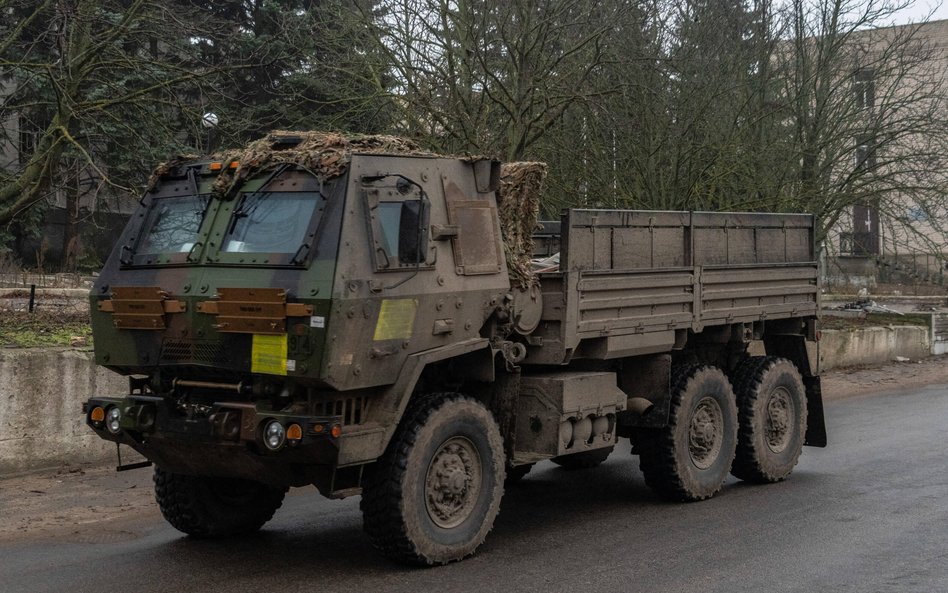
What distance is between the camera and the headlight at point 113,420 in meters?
6.97

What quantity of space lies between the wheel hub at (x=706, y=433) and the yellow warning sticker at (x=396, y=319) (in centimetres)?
330

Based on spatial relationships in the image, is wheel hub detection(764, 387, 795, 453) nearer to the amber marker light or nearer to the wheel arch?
the wheel arch

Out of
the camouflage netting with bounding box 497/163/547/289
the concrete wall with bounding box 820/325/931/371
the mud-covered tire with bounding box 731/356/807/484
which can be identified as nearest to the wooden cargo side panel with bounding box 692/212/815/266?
the mud-covered tire with bounding box 731/356/807/484

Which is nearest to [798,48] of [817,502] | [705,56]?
[705,56]

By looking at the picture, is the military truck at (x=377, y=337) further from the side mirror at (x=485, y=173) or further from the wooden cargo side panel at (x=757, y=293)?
the wooden cargo side panel at (x=757, y=293)

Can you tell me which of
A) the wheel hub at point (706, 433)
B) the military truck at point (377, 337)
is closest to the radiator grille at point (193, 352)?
the military truck at point (377, 337)

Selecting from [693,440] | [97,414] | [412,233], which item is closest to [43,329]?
[97,414]

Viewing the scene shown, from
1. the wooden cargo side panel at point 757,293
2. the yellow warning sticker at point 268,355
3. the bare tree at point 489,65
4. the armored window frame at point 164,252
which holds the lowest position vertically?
the yellow warning sticker at point 268,355

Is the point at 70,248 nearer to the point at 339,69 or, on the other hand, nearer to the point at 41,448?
the point at 339,69

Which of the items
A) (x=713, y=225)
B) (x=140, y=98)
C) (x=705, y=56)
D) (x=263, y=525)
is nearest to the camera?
(x=263, y=525)

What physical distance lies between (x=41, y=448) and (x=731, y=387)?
20.1 ft

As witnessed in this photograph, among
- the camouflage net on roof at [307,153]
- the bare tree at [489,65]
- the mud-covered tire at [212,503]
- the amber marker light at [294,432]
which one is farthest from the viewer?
the bare tree at [489,65]

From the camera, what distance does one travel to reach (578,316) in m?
8.18

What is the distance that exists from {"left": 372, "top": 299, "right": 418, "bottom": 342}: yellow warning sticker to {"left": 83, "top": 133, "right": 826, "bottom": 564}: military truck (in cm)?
1
